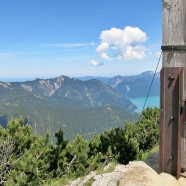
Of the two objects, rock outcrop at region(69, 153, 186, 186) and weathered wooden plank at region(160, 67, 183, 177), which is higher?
weathered wooden plank at region(160, 67, 183, 177)

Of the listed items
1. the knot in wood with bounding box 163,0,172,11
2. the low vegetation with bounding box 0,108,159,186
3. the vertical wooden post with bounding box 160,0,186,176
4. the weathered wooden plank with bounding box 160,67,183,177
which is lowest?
the low vegetation with bounding box 0,108,159,186

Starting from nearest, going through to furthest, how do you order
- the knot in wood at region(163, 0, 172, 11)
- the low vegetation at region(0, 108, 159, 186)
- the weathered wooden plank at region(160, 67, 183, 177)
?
1. the weathered wooden plank at region(160, 67, 183, 177)
2. the knot in wood at region(163, 0, 172, 11)
3. the low vegetation at region(0, 108, 159, 186)

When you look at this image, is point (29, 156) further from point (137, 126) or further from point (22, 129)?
point (137, 126)

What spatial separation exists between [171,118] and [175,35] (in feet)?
4.11

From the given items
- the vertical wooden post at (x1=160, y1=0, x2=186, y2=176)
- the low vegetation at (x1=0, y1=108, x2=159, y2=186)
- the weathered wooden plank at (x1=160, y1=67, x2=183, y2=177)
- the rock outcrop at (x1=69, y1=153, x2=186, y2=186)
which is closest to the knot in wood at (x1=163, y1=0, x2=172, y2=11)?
the vertical wooden post at (x1=160, y1=0, x2=186, y2=176)

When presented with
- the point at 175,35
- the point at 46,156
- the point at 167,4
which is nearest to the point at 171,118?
the point at 175,35

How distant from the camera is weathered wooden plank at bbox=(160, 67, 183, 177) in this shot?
463 centimetres

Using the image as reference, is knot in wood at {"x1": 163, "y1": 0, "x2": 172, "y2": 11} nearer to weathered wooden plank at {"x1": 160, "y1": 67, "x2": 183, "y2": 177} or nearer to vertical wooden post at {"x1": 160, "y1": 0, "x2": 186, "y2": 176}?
vertical wooden post at {"x1": 160, "y1": 0, "x2": 186, "y2": 176}

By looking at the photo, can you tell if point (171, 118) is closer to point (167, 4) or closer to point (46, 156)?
point (167, 4)

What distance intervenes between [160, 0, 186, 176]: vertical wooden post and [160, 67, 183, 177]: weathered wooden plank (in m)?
0.10

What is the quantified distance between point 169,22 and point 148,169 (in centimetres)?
239

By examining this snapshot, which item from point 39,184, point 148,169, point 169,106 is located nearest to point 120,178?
point 148,169

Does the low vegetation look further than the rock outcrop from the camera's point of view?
Result: Yes

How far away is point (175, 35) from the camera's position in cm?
471
